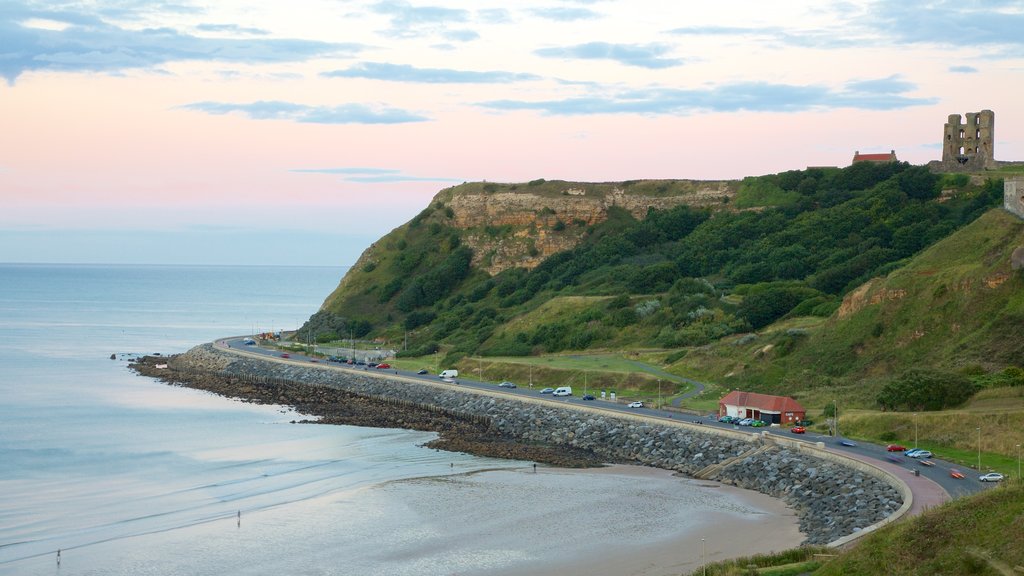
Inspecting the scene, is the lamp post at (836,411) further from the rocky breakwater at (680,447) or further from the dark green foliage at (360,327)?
the dark green foliage at (360,327)

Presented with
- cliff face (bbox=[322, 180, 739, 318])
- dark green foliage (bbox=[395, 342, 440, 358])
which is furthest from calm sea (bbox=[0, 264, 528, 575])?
cliff face (bbox=[322, 180, 739, 318])

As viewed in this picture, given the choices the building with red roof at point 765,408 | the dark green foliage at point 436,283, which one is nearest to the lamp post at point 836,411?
the building with red roof at point 765,408

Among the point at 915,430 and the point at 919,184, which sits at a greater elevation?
the point at 919,184

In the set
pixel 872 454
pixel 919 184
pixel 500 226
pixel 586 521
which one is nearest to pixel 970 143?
pixel 919 184

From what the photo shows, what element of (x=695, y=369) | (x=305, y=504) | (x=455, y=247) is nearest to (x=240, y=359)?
(x=455, y=247)

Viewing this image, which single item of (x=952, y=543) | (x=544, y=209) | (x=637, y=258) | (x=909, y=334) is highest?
(x=544, y=209)

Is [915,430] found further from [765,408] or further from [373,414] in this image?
[373,414]
